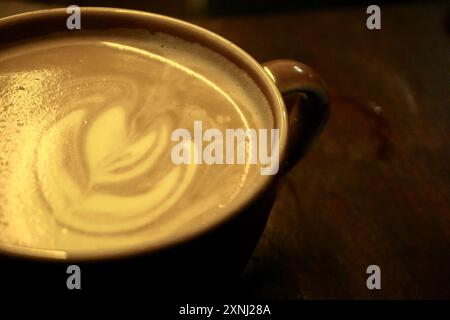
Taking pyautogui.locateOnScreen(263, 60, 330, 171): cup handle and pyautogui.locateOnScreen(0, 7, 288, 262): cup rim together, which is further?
pyautogui.locateOnScreen(263, 60, 330, 171): cup handle

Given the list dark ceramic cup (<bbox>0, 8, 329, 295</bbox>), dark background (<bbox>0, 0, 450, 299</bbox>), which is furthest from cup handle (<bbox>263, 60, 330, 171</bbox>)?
dark background (<bbox>0, 0, 450, 299</bbox>)

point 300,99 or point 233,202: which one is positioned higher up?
point 300,99

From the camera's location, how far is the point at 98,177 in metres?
0.63

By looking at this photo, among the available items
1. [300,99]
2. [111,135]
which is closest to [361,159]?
[300,99]

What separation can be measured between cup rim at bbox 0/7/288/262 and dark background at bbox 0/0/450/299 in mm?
204

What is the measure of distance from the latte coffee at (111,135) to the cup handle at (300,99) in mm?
40

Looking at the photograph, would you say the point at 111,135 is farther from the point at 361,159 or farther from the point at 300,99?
the point at 361,159

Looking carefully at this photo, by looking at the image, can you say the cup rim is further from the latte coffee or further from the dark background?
the dark background

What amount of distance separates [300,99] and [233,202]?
25 centimetres

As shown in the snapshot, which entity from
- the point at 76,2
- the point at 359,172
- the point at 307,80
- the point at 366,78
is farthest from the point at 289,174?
the point at 76,2

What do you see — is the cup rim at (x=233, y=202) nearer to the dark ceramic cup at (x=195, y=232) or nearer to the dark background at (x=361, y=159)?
the dark ceramic cup at (x=195, y=232)

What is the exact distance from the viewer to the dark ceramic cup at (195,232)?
496mm

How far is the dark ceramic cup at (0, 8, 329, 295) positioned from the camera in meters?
0.50

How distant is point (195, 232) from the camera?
1.69ft
